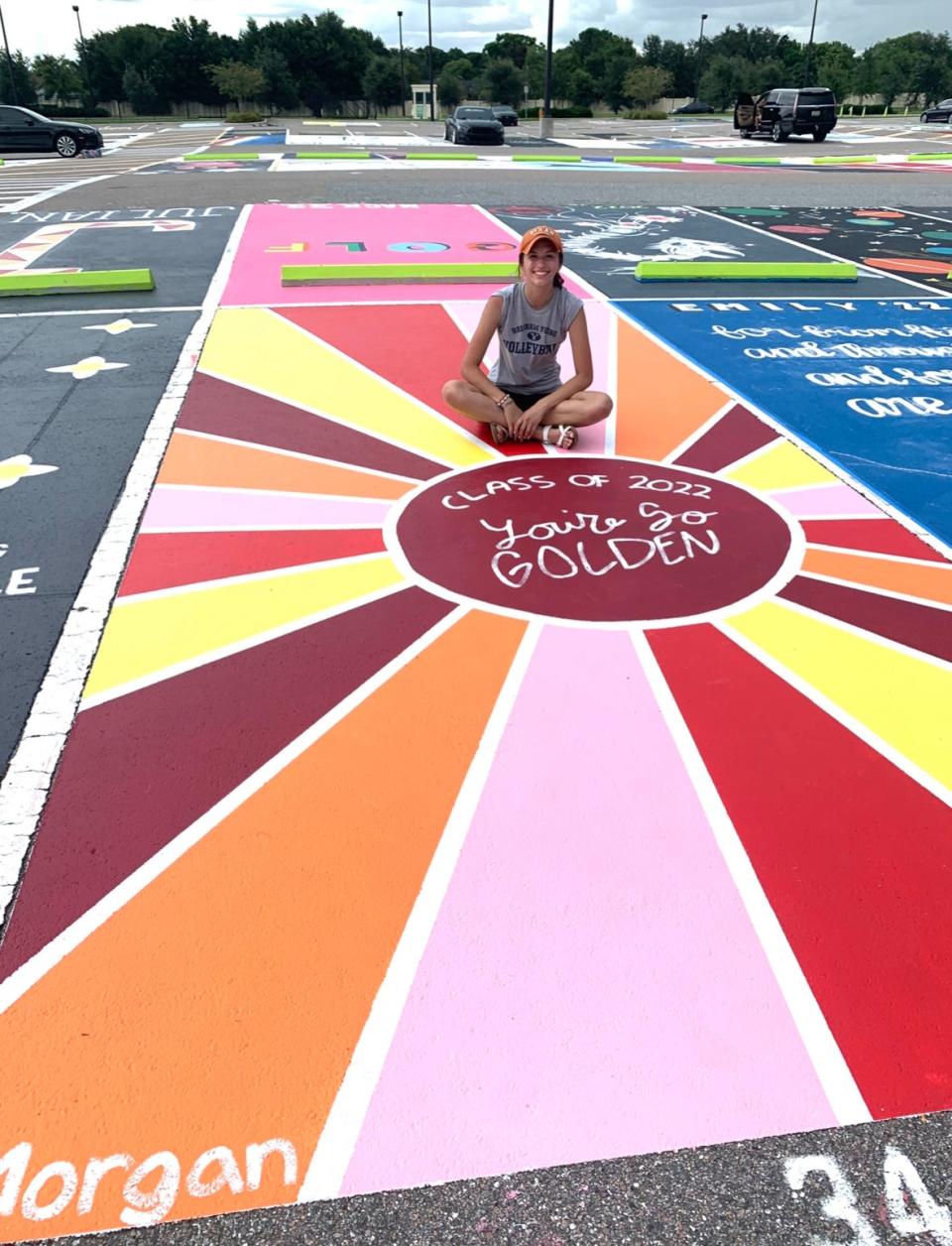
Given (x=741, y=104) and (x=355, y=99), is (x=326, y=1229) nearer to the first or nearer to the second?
(x=741, y=104)

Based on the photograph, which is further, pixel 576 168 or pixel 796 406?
pixel 576 168

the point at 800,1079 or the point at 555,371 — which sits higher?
the point at 555,371

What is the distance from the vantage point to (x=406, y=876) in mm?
2635

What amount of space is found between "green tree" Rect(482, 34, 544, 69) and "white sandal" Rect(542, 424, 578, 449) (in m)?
112

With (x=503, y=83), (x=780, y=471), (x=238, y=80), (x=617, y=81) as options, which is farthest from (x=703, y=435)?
(x=617, y=81)

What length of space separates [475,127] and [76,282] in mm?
27554

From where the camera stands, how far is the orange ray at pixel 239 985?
198 centimetres

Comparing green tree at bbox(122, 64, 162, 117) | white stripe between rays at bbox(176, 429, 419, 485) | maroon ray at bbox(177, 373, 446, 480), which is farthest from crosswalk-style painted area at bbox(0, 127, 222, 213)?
green tree at bbox(122, 64, 162, 117)

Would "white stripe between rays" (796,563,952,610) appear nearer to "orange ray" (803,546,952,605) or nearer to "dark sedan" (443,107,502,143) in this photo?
"orange ray" (803,546,952,605)

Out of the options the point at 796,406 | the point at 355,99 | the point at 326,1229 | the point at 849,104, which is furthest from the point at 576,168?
the point at 849,104

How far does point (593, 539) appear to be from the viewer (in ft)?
14.8

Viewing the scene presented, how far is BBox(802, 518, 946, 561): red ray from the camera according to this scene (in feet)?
14.9

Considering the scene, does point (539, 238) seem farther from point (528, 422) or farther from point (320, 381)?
point (320, 381)

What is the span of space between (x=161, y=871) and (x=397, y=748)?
2.84 ft
